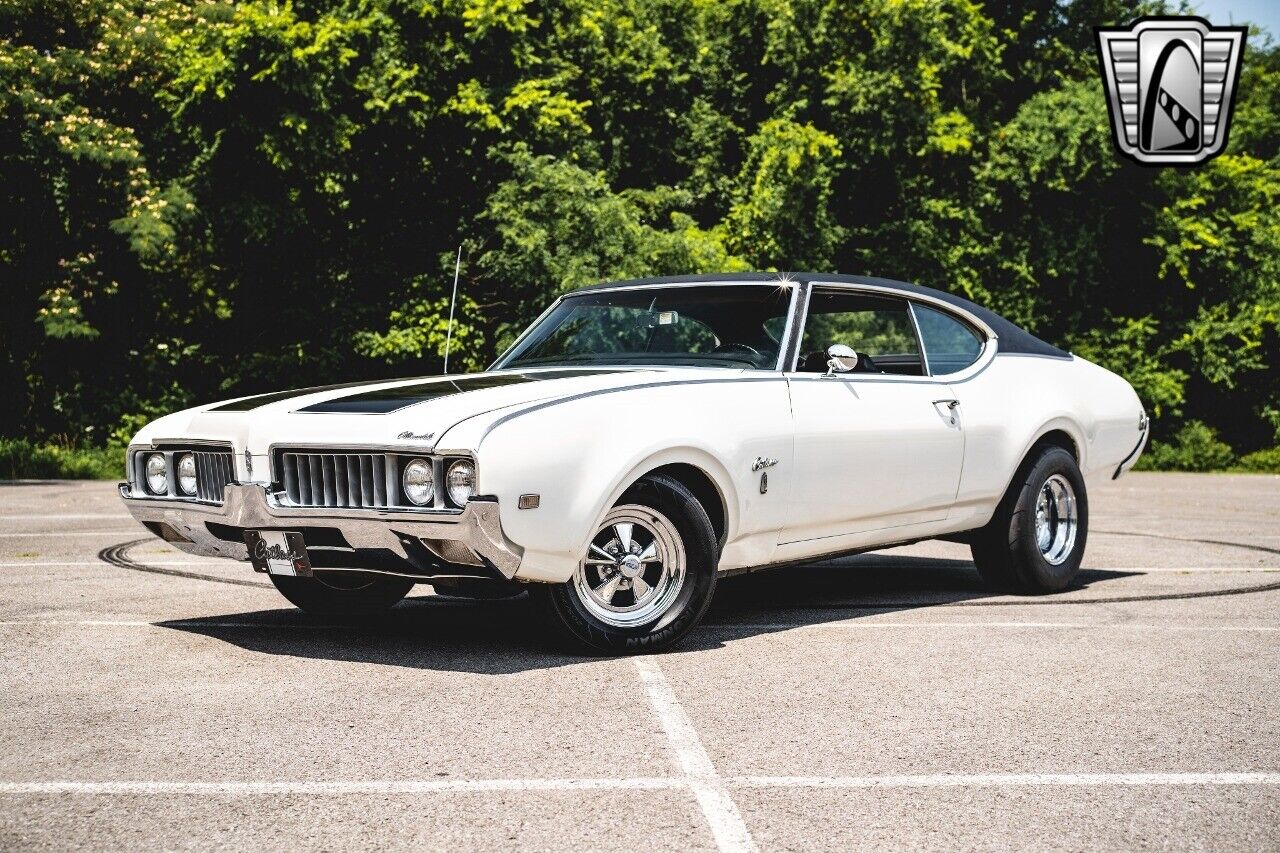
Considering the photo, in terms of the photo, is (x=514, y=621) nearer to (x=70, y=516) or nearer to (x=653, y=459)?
(x=653, y=459)

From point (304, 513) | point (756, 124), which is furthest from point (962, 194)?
point (304, 513)

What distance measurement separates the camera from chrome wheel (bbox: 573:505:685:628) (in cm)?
615

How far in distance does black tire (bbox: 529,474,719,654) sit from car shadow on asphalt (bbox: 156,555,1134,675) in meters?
0.12

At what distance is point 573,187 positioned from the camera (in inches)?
1044

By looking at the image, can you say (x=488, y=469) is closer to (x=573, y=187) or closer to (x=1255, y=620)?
(x=1255, y=620)

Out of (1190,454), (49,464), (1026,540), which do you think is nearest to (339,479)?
(1026,540)

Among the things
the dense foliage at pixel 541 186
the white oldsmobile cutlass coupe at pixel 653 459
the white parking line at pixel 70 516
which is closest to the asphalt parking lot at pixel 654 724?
the white oldsmobile cutlass coupe at pixel 653 459

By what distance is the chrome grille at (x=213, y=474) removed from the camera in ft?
20.3

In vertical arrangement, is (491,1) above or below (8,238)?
above

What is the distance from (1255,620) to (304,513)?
15.0 feet

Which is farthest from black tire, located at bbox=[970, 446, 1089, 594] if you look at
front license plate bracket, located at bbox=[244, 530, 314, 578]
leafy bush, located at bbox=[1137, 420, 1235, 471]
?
leafy bush, located at bbox=[1137, 420, 1235, 471]

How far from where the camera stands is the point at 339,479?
5824 mm

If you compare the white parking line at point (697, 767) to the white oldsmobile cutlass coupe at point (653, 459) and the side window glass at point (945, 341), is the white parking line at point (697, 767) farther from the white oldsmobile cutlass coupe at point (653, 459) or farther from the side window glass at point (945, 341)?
the side window glass at point (945, 341)

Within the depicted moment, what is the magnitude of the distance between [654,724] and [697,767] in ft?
1.88
